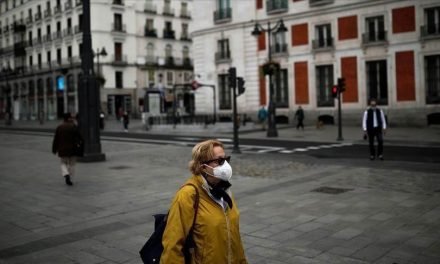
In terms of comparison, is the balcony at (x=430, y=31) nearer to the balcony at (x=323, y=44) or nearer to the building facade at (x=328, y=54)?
the building facade at (x=328, y=54)

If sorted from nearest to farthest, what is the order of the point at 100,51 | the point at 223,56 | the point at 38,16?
the point at 223,56, the point at 100,51, the point at 38,16

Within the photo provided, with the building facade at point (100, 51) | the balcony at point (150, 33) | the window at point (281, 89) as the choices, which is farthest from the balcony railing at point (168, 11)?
the window at point (281, 89)

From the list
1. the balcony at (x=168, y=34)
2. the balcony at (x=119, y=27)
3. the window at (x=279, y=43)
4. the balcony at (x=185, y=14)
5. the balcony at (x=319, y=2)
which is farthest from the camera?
the balcony at (x=185, y=14)

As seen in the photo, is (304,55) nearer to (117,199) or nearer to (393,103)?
(393,103)

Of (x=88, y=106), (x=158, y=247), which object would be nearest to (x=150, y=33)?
(x=88, y=106)

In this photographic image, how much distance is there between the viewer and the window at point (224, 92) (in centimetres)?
3859

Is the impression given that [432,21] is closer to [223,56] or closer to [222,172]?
[223,56]

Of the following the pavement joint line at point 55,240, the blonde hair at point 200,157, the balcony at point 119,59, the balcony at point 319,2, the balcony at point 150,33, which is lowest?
the pavement joint line at point 55,240

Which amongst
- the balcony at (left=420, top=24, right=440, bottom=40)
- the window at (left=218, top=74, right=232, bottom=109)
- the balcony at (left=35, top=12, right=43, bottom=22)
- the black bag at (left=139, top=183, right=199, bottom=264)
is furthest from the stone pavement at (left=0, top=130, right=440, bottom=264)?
the balcony at (left=35, top=12, right=43, bottom=22)

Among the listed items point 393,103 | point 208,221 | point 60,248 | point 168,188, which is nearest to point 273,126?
point 393,103

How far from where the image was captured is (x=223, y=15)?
126ft

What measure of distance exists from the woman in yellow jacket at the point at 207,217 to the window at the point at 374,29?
29821 mm

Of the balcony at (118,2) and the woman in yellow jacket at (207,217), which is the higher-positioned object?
the balcony at (118,2)

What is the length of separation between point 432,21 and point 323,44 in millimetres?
7369
